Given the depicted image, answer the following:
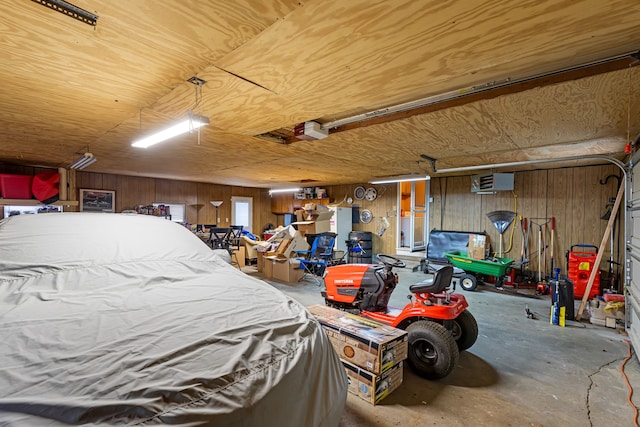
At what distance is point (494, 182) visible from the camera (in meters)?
5.86

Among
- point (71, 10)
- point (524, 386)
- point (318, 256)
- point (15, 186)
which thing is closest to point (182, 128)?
point (71, 10)

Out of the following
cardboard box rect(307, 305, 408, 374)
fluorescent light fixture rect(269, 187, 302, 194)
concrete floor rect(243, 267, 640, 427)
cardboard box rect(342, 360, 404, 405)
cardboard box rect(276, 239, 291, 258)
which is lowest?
concrete floor rect(243, 267, 640, 427)

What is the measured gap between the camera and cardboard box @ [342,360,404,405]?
2.17m

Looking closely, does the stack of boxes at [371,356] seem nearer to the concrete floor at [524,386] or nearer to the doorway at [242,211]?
the concrete floor at [524,386]

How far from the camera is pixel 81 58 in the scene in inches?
67.2

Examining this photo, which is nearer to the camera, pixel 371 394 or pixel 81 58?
pixel 81 58

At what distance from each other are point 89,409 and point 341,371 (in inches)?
41.3

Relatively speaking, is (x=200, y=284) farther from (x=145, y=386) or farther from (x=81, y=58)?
(x=81, y=58)

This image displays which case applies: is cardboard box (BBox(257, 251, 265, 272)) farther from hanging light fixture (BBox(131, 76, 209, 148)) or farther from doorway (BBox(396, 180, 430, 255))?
hanging light fixture (BBox(131, 76, 209, 148))

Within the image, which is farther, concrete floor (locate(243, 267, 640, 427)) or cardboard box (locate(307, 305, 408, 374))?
cardboard box (locate(307, 305, 408, 374))

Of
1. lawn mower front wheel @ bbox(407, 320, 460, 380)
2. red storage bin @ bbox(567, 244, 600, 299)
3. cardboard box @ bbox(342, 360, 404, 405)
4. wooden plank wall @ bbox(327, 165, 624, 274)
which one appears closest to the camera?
cardboard box @ bbox(342, 360, 404, 405)

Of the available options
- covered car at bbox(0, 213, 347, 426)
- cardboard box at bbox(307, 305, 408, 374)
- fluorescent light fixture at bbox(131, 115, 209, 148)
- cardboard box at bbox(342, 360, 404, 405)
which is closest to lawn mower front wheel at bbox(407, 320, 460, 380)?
cardboard box at bbox(307, 305, 408, 374)

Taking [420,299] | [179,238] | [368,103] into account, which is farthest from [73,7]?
[420,299]

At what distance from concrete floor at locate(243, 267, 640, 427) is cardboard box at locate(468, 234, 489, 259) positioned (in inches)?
89.9
